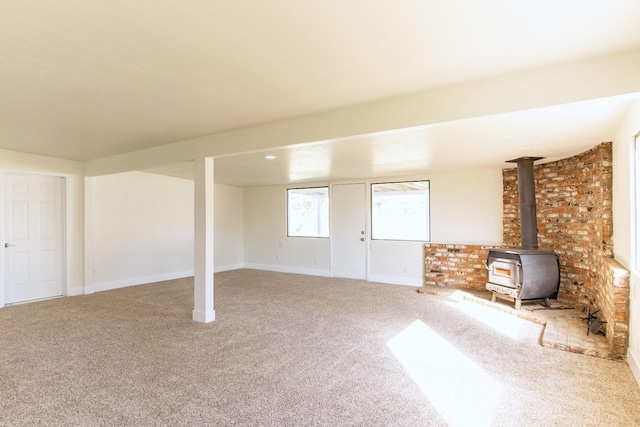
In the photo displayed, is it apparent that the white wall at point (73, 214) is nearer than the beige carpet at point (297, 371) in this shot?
No

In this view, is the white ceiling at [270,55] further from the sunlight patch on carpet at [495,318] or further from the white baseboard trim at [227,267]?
the white baseboard trim at [227,267]

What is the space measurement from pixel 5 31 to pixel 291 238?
6678 mm

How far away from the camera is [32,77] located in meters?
2.33

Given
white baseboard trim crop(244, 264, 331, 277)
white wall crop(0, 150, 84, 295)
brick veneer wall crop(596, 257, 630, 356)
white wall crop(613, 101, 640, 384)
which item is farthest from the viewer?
white baseboard trim crop(244, 264, 331, 277)

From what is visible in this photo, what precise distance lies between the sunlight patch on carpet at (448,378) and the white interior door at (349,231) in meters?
3.57

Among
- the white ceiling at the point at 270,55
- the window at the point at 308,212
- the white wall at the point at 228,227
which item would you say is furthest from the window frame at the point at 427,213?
the white wall at the point at 228,227

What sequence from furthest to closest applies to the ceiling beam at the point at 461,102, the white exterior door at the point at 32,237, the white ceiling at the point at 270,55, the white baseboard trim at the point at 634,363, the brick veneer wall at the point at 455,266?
the brick veneer wall at the point at 455,266 < the white exterior door at the point at 32,237 < the white baseboard trim at the point at 634,363 < the ceiling beam at the point at 461,102 < the white ceiling at the point at 270,55

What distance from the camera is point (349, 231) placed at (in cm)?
736

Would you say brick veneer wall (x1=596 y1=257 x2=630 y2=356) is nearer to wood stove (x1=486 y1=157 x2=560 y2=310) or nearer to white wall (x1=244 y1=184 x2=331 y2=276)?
wood stove (x1=486 y1=157 x2=560 y2=310)

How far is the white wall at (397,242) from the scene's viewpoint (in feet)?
19.5

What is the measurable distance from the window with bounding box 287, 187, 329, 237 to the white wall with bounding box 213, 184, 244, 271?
4.70 ft

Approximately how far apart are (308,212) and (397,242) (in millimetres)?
2355

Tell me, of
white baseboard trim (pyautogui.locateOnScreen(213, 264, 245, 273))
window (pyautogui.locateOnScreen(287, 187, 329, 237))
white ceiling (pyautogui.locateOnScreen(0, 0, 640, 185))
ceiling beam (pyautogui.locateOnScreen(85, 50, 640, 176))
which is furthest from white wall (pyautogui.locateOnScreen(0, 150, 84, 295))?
window (pyautogui.locateOnScreen(287, 187, 329, 237))

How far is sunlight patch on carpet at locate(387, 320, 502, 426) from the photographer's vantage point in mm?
2223
